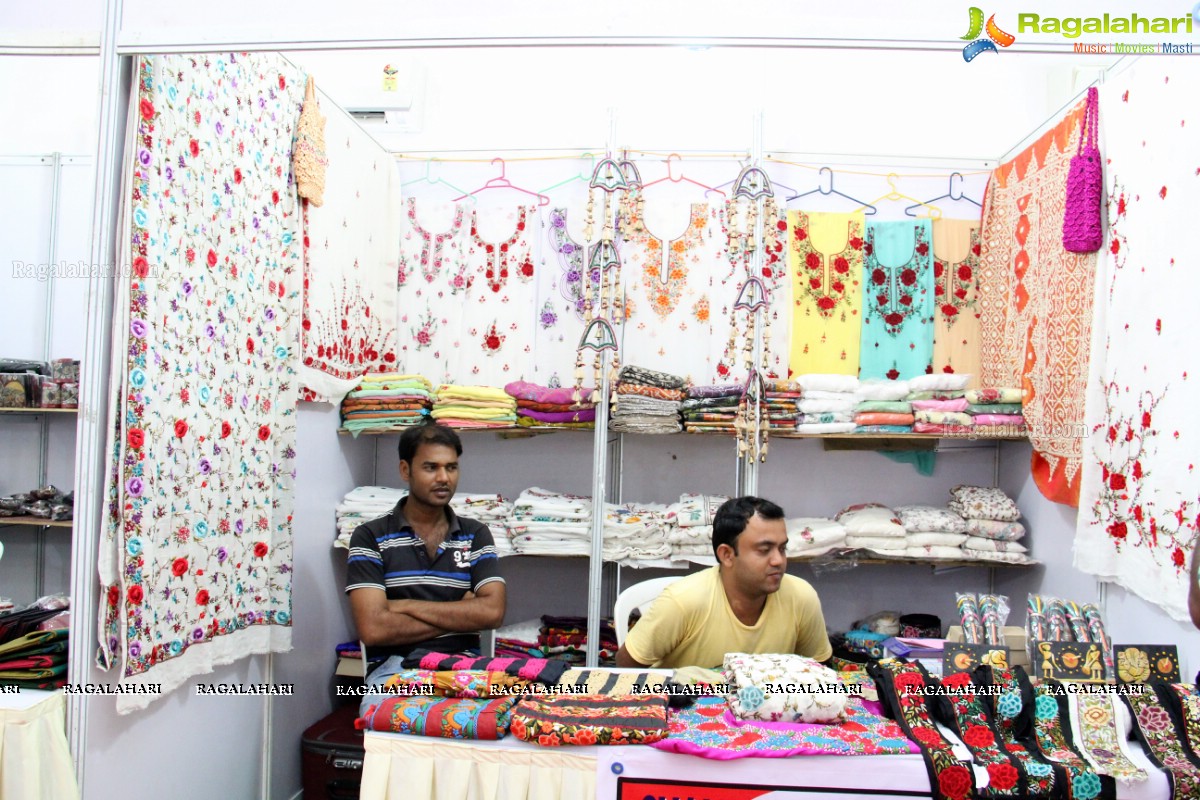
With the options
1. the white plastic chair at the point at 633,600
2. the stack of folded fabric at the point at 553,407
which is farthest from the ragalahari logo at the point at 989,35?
the stack of folded fabric at the point at 553,407

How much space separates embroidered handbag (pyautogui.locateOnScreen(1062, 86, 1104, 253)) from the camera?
320 cm

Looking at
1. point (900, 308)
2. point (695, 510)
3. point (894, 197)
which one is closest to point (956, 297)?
point (900, 308)

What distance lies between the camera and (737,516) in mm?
2875

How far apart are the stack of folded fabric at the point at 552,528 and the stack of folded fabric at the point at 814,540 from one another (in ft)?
2.95

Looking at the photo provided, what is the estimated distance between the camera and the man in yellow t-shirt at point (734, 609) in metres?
2.76

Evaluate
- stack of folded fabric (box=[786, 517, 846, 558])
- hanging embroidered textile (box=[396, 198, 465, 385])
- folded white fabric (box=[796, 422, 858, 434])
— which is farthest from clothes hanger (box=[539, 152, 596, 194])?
stack of folded fabric (box=[786, 517, 846, 558])

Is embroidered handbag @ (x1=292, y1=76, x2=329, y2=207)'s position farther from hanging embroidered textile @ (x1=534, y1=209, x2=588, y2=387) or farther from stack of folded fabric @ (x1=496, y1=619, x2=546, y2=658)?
stack of folded fabric @ (x1=496, y1=619, x2=546, y2=658)

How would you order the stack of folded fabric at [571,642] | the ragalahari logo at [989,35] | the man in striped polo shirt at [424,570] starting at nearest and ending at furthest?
1. the ragalahari logo at [989,35]
2. the man in striped polo shirt at [424,570]
3. the stack of folded fabric at [571,642]

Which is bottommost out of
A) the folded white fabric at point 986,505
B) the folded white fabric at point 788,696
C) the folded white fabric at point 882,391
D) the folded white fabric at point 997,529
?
the folded white fabric at point 788,696

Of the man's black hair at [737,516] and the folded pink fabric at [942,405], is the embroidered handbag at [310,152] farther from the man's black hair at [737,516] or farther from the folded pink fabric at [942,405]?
the folded pink fabric at [942,405]

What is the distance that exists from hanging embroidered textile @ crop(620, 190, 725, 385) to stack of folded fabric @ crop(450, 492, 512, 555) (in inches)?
38.5

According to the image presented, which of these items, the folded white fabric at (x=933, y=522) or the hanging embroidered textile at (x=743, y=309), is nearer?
the folded white fabric at (x=933, y=522)

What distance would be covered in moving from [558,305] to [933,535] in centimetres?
207

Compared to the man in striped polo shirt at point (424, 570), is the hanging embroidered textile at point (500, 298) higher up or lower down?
higher up
